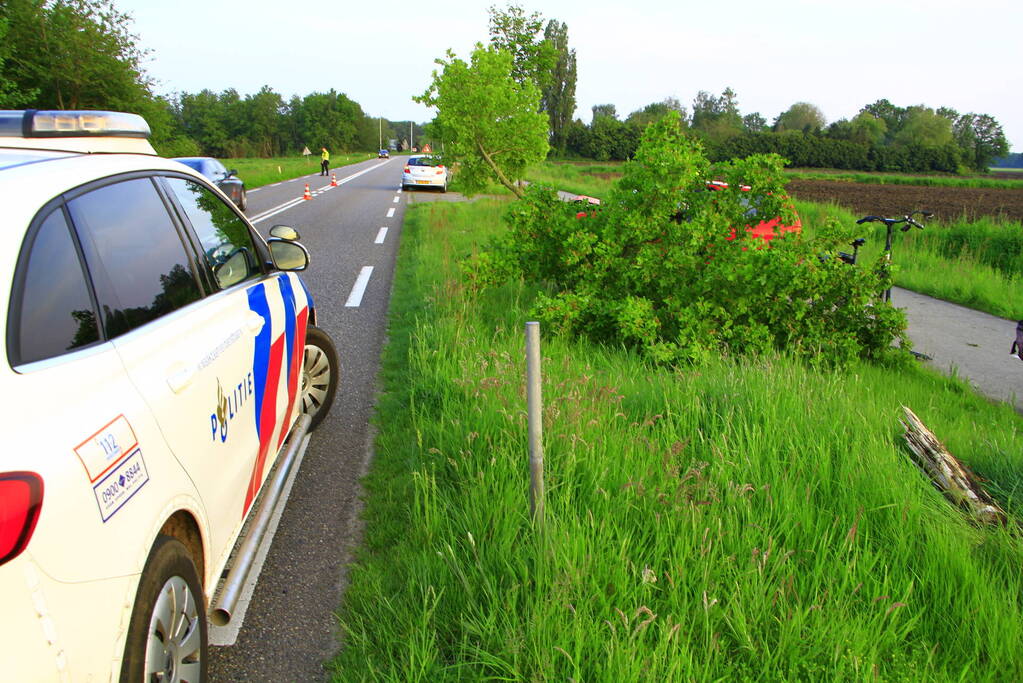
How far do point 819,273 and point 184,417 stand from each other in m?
4.66

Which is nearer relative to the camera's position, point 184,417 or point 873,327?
point 184,417

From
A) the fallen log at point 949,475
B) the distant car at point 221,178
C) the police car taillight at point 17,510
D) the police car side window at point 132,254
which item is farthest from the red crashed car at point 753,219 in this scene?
the distant car at point 221,178

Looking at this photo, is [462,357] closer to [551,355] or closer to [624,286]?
[551,355]

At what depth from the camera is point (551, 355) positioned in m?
5.55

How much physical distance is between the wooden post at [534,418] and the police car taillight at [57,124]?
1648 mm

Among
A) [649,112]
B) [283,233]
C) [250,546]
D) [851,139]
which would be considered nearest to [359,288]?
[283,233]

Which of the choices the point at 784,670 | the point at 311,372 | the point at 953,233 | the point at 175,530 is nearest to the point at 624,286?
the point at 311,372

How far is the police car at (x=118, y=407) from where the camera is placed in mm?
1441

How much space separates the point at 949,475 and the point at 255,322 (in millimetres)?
3377

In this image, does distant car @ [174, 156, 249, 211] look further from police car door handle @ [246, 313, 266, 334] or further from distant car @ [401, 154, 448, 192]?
police car door handle @ [246, 313, 266, 334]

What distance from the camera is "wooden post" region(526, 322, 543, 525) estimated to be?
8.45 feet

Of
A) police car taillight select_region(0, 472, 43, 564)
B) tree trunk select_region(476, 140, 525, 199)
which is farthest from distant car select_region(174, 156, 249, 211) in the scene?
police car taillight select_region(0, 472, 43, 564)

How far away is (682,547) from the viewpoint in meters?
2.63

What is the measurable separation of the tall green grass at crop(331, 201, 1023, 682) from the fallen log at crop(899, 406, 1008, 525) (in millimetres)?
107
